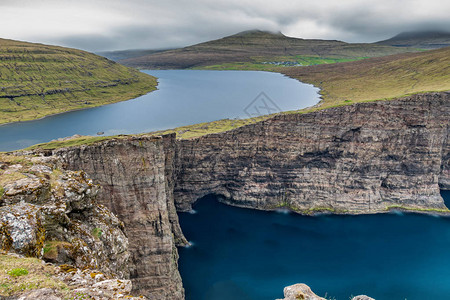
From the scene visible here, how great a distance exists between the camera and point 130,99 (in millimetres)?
192125

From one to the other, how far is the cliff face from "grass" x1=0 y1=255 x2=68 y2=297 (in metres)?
53.4

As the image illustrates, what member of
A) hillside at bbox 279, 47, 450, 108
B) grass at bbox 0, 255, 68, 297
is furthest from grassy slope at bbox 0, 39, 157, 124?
grass at bbox 0, 255, 68, 297

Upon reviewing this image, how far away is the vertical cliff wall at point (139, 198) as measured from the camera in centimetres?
3453

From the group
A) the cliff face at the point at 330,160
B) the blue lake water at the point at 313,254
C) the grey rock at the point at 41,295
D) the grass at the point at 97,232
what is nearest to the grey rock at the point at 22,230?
the grey rock at the point at 41,295

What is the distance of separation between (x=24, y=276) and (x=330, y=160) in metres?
69.4

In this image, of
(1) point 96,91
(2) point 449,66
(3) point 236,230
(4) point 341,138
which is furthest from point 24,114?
(2) point 449,66

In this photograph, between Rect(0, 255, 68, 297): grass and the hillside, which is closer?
Rect(0, 255, 68, 297): grass

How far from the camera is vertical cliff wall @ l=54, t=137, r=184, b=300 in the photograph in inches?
1359

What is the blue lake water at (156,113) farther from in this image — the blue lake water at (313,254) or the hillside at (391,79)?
the blue lake water at (313,254)

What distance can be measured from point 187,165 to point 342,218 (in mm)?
43857

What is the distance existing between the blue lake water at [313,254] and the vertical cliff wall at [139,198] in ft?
34.7

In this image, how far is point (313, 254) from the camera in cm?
5528

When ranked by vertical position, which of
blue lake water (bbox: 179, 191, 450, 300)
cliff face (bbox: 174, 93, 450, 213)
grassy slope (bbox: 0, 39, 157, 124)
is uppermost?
grassy slope (bbox: 0, 39, 157, 124)

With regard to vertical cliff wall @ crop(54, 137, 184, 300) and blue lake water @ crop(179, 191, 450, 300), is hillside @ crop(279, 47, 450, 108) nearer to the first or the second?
blue lake water @ crop(179, 191, 450, 300)
